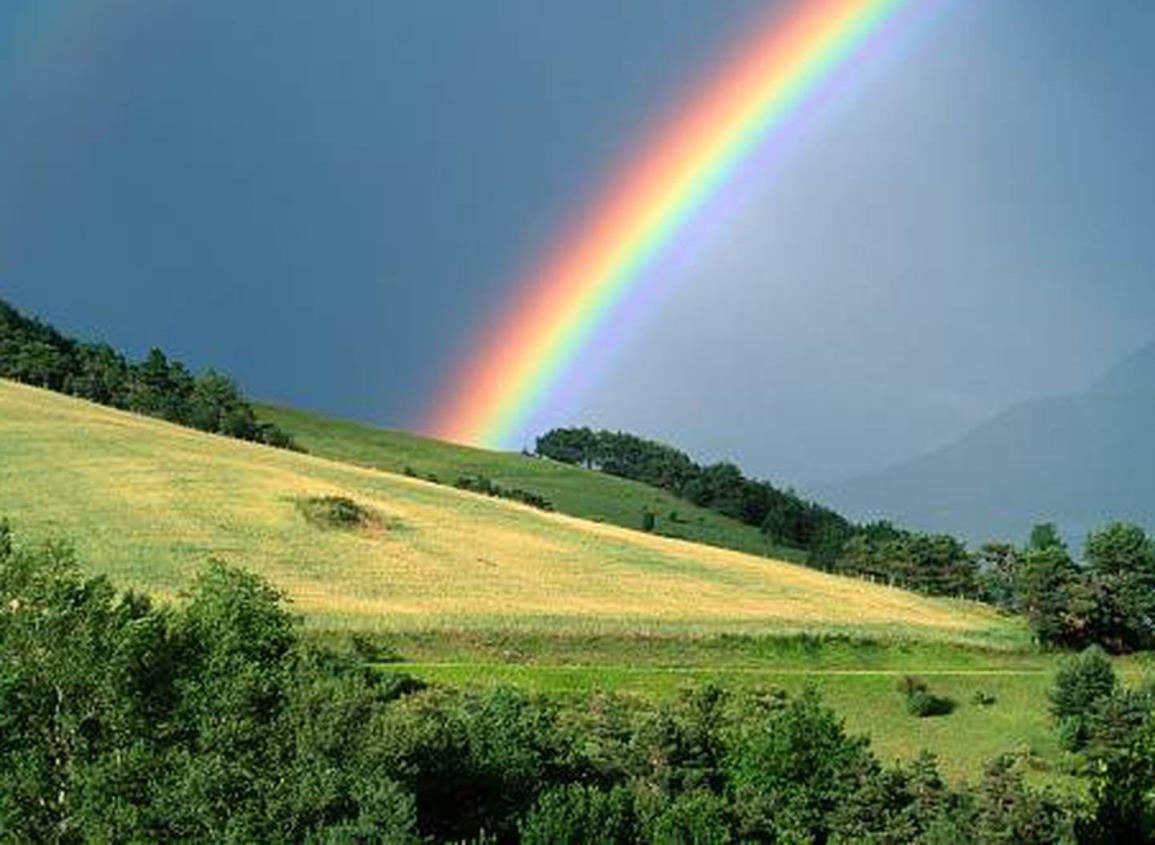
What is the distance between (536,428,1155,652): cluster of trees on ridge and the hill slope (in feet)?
12.7

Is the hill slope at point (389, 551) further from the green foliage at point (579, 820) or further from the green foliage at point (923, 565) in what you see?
the green foliage at point (579, 820)

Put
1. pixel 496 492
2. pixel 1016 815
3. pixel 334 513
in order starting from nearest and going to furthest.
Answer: pixel 1016 815 < pixel 334 513 < pixel 496 492

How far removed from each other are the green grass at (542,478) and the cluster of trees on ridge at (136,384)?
9681mm

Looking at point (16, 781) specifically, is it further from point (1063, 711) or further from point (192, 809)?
point (1063, 711)

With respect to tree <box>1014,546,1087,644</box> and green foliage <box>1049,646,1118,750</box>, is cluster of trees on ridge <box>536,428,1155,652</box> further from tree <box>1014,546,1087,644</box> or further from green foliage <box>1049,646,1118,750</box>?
green foliage <box>1049,646,1118,750</box>

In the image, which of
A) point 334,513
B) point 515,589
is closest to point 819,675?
point 515,589

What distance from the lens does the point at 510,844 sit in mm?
46344

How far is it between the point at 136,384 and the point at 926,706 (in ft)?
385

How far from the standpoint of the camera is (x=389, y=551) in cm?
8800

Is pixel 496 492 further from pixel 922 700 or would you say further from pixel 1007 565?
pixel 922 700

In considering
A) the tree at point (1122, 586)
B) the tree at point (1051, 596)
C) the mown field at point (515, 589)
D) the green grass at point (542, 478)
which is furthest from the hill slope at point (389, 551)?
the green grass at point (542, 478)

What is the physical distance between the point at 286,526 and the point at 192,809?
54.4 metres

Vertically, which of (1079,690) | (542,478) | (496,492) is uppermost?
(542,478)

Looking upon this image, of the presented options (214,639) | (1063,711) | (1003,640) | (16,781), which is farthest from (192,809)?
(1003,640)
